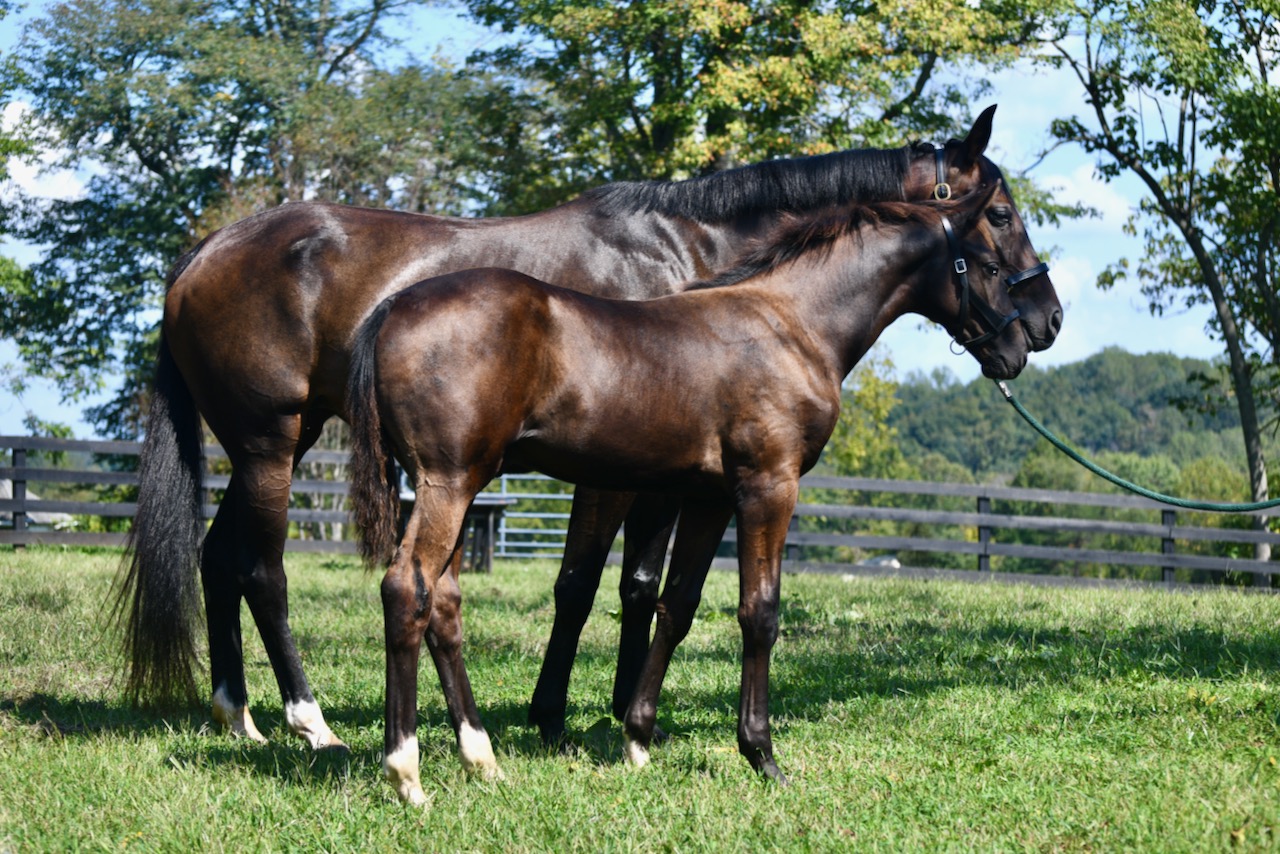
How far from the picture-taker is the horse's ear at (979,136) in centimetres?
527

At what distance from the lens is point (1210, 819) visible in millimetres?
3432

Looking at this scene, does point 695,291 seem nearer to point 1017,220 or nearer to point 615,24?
→ point 1017,220

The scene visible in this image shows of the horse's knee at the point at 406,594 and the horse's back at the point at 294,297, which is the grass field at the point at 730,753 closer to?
the horse's knee at the point at 406,594

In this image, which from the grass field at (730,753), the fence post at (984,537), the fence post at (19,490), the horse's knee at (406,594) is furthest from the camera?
the fence post at (984,537)

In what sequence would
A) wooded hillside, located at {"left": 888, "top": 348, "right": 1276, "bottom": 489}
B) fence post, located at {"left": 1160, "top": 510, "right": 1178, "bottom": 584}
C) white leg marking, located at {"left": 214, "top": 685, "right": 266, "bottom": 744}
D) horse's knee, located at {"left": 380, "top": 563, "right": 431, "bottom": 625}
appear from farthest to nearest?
wooded hillside, located at {"left": 888, "top": 348, "right": 1276, "bottom": 489} → fence post, located at {"left": 1160, "top": 510, "right": 1178, "bottom": 584} → white leg marking, located at {"left": 214, "top": 685, "right": 266, "bottom": 744} → horse's knee, located at {"left": 380, "top": 563, "right": 431, "bottom": 625}

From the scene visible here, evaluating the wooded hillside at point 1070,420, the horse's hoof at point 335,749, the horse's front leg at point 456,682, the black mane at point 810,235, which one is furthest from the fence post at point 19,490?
the wooded hillside at point 1070,420

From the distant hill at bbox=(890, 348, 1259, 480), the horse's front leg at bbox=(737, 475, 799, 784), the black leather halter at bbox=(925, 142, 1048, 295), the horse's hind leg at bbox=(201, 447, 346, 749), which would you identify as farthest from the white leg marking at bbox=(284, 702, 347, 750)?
the distant hill at bbox=(890, 348, 1259, 480)

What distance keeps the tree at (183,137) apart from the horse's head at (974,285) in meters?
20.0

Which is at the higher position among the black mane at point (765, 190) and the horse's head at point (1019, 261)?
the black mane at point (765, 190)

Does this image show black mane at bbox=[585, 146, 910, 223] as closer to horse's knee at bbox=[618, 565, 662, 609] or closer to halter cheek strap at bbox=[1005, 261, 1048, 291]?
halter cheek strap at bbox=[1005, 261, 1048, 291]

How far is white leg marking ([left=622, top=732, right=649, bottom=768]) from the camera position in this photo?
14.4 feet

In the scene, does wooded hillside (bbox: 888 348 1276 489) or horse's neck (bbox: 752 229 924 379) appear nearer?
horse's neck (bbox: 752 229 924 379)

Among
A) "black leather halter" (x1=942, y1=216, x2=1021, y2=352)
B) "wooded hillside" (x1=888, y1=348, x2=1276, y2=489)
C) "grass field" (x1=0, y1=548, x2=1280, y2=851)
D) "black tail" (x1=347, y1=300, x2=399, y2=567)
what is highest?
"wooded hillside" (x1=888, y1=348, x2=1276, y2=489)

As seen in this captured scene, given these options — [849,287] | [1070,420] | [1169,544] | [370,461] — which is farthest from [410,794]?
[1070,420]
